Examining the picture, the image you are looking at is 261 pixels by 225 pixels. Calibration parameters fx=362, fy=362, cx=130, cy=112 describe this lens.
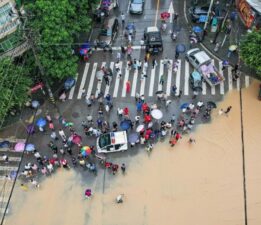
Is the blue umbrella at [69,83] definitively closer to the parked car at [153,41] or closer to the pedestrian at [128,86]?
the pedestrian at [128,86]

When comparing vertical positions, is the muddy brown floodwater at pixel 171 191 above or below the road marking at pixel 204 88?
below

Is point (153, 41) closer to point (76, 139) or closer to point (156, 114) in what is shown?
point (156, 114)

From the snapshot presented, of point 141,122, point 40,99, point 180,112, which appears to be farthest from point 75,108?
point 180,112

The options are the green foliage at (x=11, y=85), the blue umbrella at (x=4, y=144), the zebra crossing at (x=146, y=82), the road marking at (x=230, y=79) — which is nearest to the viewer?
the green foliage at (x=11, y=85)

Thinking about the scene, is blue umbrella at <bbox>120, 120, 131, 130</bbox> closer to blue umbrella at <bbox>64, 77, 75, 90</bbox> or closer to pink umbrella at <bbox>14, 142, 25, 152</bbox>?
blue umbrella at <bbox>64, 77, 75, 90</bbox>

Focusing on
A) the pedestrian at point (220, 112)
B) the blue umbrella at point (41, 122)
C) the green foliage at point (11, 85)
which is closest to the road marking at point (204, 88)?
the pedestrian at point (220, 112)

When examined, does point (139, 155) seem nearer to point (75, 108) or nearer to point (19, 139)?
point (75, 108)
